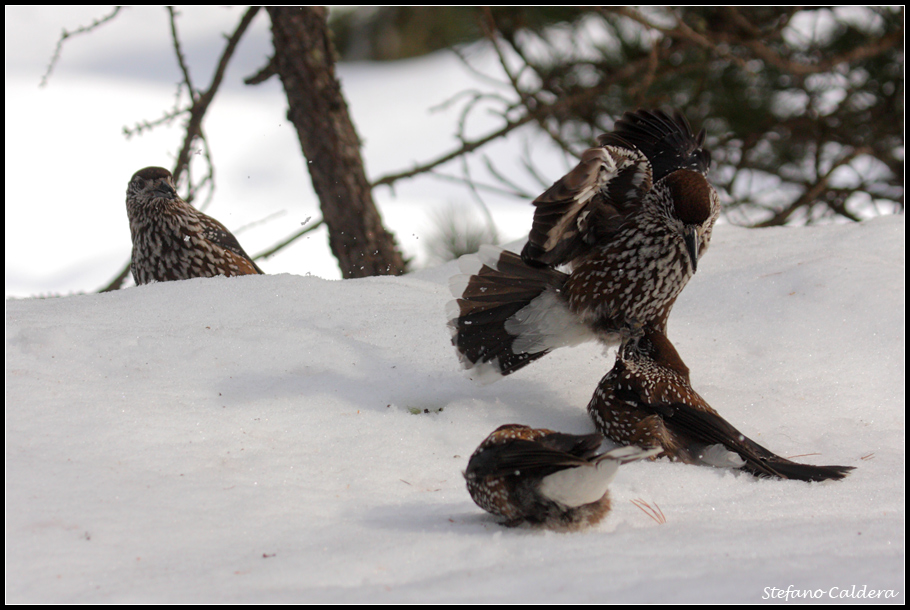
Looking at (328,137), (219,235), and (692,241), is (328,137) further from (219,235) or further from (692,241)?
(692,241)

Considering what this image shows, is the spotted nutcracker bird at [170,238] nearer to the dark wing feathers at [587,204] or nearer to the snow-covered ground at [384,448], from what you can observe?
the snow-covered ground at [384,448]

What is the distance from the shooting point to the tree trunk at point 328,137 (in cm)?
492

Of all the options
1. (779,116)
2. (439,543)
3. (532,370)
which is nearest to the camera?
(439,543)

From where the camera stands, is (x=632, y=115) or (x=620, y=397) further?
(x=632, y=115)

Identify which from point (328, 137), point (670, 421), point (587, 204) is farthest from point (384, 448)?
point (328, 137)

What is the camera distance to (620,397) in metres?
2.94

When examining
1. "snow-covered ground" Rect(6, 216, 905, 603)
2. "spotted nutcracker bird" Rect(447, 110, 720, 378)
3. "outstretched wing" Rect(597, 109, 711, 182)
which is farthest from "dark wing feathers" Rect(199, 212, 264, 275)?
"outstretched wing" Rect(597, 109, 711, 182)

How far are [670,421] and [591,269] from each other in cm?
72

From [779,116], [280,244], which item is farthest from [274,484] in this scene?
[779,116]

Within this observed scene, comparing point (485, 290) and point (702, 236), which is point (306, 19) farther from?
point (702, 236)

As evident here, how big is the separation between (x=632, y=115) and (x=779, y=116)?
415cm

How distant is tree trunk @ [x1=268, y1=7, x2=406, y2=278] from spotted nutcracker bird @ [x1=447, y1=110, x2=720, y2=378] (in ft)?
5.84

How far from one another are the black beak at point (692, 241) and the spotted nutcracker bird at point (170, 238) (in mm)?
2418

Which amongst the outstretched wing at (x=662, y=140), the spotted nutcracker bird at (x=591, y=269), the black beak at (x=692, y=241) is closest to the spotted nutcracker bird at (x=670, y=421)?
the spotted nutcracker bird at (x=591, y=269)
